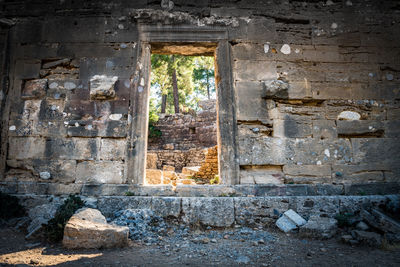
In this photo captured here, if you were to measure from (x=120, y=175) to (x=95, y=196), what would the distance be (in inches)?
19.1

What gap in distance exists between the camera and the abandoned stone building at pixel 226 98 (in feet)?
13.4

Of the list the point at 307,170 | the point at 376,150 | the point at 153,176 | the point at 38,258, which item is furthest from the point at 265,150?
the point at 153,176

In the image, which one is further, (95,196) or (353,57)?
(353,57)

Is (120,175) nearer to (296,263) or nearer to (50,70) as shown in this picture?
(50,70)

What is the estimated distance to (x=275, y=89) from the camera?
4348mm

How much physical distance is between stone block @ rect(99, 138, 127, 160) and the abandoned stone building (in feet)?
0.06

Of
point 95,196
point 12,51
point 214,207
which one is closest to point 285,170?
point 214,207

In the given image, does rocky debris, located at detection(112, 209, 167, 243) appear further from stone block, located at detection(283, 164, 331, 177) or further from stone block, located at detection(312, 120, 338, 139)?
stone block, located at detection(312, 120, 338, 139)

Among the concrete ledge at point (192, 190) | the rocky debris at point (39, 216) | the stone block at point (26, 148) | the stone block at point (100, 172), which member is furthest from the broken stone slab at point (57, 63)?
the rocky debris at point (39, 216)

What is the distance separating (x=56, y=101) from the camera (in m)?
4.38

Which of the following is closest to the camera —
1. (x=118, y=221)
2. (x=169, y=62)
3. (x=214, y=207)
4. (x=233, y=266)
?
(x=233, y=266)

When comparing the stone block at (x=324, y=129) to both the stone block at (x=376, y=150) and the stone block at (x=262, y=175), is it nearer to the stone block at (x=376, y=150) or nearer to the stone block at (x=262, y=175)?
the stone block at (x=376, y=150)

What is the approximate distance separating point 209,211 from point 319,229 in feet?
4.77

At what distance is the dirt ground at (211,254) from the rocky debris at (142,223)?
17cm
